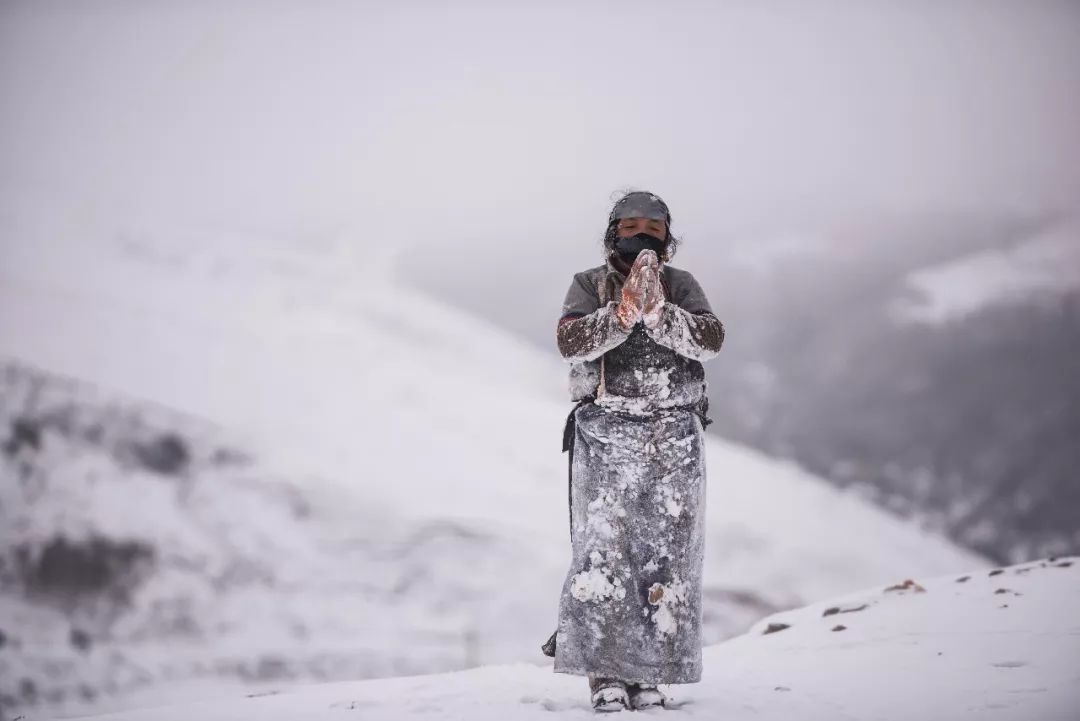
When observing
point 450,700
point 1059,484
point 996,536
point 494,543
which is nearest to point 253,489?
point 494,543

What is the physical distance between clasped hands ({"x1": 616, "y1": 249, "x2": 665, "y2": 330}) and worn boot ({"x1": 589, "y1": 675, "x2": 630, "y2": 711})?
1373mm

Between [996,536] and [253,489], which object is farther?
[996,536]

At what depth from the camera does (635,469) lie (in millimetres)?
2701

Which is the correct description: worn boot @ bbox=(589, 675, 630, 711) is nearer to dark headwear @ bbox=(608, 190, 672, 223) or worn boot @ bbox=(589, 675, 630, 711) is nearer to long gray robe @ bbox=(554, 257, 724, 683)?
long gray robe @ bbox=(554, 257, 724, 683)

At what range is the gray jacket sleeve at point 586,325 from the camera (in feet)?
8.42

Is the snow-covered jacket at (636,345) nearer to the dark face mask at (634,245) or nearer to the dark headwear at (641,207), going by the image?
the dark face mask at (634,245)

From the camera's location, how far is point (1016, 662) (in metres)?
3.01

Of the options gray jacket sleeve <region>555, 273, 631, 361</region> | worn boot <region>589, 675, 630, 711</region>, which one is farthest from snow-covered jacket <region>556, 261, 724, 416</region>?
worn boot <region>589, 675, 630, 711</region>

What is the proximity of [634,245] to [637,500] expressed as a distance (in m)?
1.06

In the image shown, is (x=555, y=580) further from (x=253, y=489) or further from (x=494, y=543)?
(x=253, y=489)

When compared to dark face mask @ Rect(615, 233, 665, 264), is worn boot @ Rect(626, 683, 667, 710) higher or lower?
lower

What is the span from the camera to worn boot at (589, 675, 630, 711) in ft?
8.30

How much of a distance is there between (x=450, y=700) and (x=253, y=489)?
50.5ft

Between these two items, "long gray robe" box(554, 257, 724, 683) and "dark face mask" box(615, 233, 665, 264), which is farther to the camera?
"dark face mask" box(615, 233, 665, 264)
